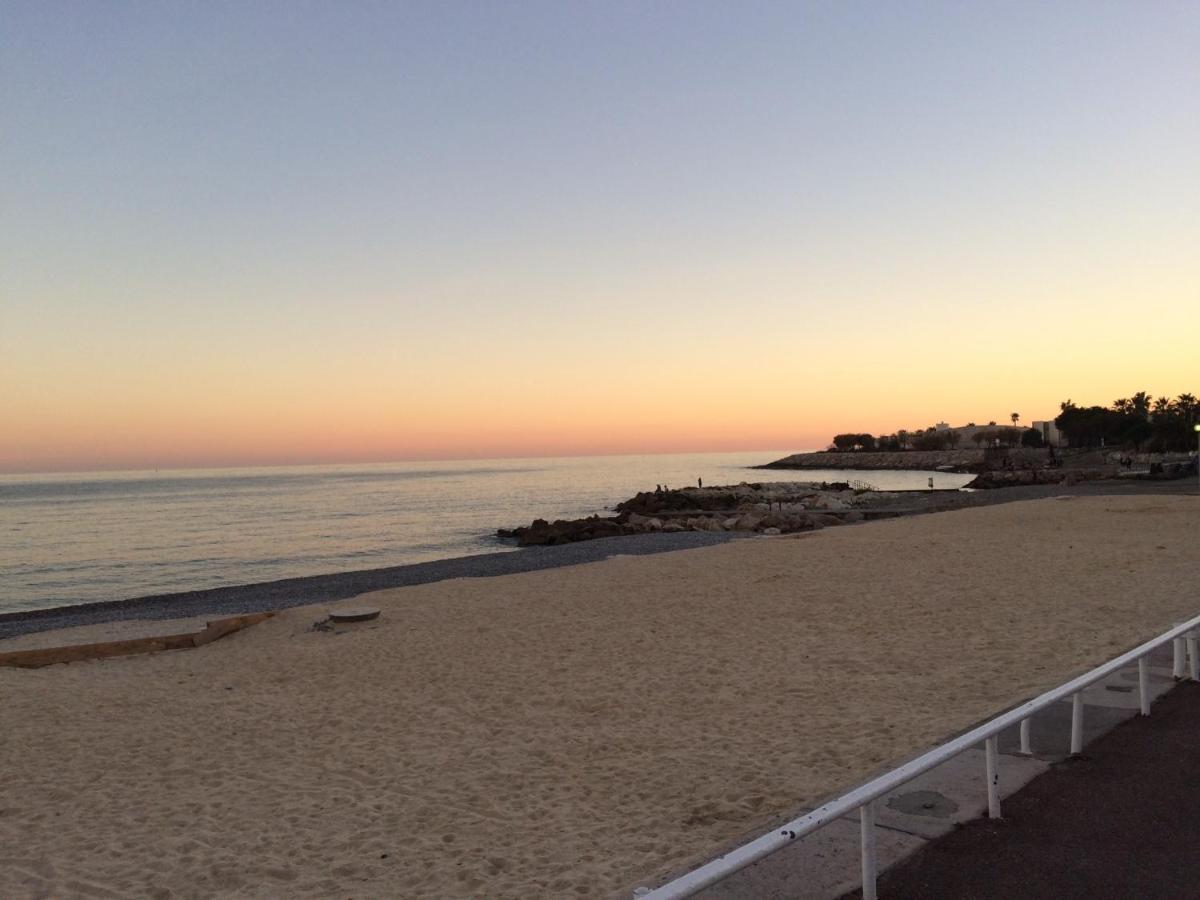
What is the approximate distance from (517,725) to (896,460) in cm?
16292

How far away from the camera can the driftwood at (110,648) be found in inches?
535

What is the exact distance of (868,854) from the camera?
12.9ft

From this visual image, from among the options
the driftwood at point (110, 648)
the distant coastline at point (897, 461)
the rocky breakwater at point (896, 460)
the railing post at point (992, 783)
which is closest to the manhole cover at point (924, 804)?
the railing post at point (992, 783)

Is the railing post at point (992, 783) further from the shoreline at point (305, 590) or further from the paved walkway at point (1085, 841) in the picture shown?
the shoreline at point (305, 590)

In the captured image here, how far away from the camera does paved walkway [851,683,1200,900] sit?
393cm

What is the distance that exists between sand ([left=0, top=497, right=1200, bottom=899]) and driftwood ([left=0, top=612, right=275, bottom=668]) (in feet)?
1.65

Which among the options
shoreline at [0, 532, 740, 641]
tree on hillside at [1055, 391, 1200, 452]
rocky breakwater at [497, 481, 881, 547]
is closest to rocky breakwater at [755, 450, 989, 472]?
tree on hillside at [1055, 391, 1200, 452]

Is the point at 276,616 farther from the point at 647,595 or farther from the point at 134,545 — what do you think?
the point at 134,545

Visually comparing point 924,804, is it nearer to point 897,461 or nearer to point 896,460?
point 897,461

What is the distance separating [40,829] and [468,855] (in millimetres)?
3513

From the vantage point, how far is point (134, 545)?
4597cm

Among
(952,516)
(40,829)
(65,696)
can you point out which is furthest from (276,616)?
(952,516)

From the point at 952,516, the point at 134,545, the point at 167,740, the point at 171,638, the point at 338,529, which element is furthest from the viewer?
the point at 338,529

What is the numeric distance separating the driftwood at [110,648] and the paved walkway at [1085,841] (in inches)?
531
